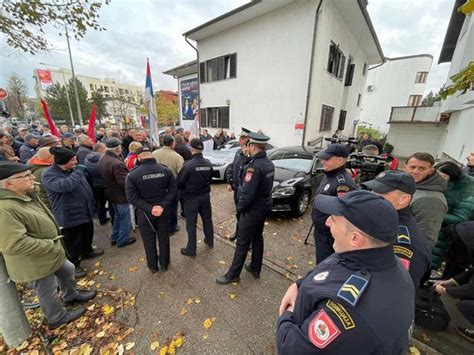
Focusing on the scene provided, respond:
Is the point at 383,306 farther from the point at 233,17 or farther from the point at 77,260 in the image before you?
the point at 233,17

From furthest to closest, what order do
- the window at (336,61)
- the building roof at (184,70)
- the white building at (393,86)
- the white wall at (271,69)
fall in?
the white building at (393,86) < the building roof at (184,70) < the window at (336,61) < the white wall at (271,69)

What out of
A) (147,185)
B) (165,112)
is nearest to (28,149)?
(147,185)

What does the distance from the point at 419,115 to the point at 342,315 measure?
69.6 feet

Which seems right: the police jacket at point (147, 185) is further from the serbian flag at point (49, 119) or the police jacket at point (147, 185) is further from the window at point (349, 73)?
the window at point (349, 73)

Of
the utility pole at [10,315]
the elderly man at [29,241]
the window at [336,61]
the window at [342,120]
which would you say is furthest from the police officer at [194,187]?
the window at [342,120]

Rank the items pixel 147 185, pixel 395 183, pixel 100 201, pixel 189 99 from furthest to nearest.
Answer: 1. pixel 189 99
2. pixel 100 201
3. pixel 147 185
4. pixel 395 183

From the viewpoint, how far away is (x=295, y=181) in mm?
4688

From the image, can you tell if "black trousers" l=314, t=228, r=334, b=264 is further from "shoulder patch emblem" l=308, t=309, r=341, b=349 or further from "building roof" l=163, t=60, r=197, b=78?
"building roof" l=163, t=60, r=197, b=78

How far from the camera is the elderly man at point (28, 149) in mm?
5016

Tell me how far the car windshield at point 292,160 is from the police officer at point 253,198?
2.84m

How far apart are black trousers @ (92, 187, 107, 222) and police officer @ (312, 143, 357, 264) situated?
402 cm

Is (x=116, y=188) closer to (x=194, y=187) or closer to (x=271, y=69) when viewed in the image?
(x=194, y=187)

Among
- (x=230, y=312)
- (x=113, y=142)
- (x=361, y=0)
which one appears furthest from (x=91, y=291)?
(x=361, y=0)

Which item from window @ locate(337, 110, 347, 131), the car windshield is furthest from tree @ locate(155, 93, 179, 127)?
the car windshield
